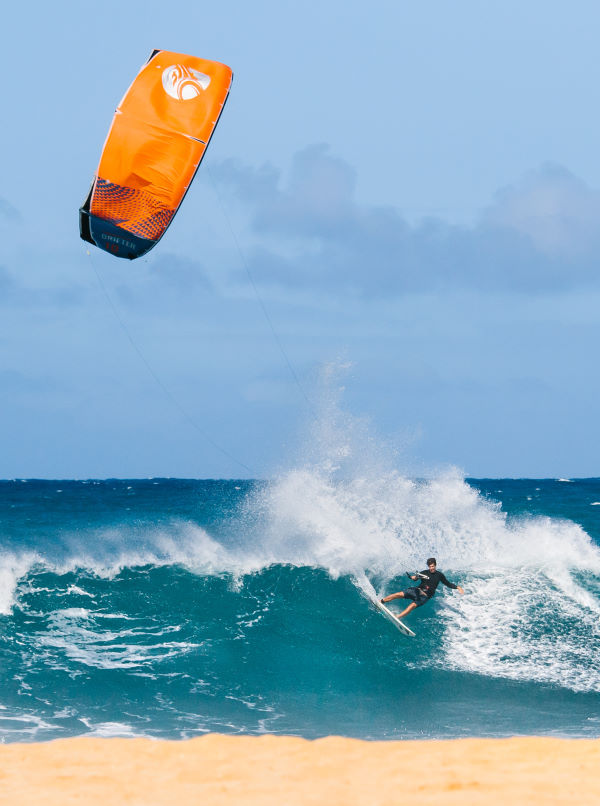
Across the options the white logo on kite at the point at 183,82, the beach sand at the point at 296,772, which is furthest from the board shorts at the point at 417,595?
the white logo on kite at the point at 183,82

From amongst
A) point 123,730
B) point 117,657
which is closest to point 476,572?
point 117,657

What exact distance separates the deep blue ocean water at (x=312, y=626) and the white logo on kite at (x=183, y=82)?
22.9ft

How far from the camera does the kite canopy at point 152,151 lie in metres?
9.97

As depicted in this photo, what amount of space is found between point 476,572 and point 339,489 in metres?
2.76

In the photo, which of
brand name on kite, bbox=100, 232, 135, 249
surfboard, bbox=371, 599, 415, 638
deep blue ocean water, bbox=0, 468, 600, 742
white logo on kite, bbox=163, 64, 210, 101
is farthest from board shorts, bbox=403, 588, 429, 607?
white logo on kite, bbox=163, 64, 210, 101

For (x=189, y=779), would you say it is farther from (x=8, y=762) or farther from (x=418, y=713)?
(x=418, y=713)

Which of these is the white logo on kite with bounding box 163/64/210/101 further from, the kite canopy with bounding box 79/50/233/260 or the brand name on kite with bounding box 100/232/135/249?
the brand name on kite with bounding box 100/232/135/249

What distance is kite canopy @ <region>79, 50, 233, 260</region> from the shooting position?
997cm

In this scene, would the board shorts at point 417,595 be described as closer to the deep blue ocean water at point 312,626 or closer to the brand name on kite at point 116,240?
the deep blue ocean water at point 312,626

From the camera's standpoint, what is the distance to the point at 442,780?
203 inches

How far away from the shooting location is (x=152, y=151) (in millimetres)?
10094

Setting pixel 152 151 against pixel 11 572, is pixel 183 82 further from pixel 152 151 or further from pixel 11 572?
pixel 11 572

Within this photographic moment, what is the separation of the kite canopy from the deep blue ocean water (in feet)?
18.0

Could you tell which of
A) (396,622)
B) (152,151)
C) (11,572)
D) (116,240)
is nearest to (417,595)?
(396,622)
